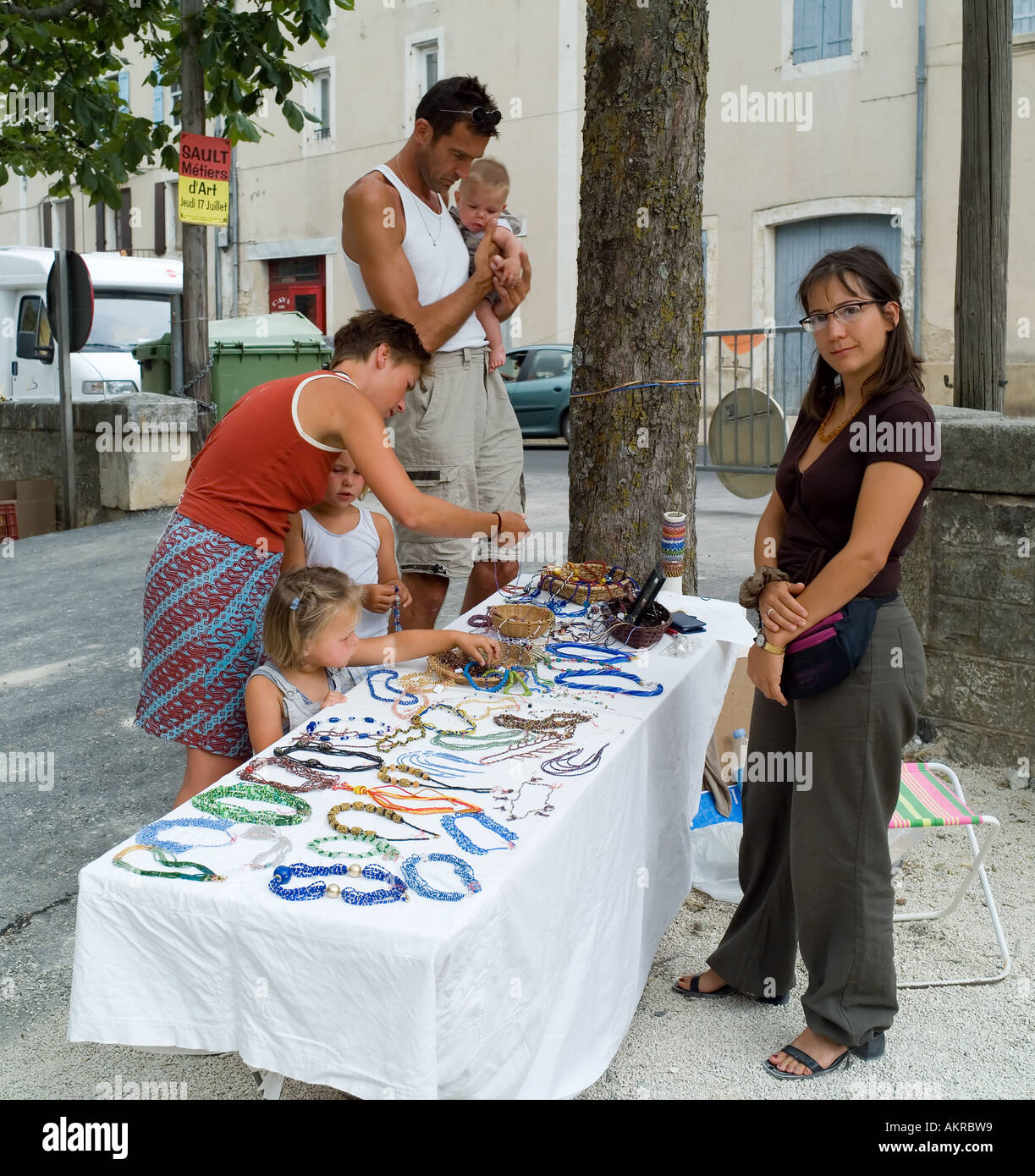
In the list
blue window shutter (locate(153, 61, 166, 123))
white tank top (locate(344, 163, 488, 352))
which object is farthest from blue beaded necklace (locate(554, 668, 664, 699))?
blue window shutter (locate(153, 61, 166, 123))

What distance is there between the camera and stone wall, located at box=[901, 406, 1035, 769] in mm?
4352

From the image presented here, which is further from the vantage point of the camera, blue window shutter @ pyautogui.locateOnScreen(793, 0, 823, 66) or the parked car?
the parked car

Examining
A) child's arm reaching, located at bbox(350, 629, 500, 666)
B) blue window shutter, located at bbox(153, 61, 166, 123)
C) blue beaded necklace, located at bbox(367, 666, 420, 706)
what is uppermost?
blue window shutter, located at bbox(153, 61, 166, 123)

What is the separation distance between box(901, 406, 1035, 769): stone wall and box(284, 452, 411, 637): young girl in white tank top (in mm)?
2088

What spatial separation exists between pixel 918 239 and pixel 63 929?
13539 mm

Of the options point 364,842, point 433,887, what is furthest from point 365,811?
point 433,887

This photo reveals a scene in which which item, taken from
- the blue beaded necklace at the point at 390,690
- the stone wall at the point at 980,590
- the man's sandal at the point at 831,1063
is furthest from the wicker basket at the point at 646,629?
the stone wall at the point at 980,590

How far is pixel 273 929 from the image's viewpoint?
1.88m

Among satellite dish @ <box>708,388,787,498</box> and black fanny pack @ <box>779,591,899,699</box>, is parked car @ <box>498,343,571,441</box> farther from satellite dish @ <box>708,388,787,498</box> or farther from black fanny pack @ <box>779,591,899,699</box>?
black fanny pack @ <box>779,591,899,699</box>

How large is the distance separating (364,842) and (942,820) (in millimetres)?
1637

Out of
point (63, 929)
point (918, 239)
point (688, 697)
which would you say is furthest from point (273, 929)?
point (918, 239)

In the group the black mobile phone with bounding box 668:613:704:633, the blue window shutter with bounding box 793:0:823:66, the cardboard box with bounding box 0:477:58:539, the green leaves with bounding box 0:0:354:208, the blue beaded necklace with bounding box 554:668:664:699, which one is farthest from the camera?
the blue window shutter with bounding box 793:0:823:66

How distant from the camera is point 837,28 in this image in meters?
14.8

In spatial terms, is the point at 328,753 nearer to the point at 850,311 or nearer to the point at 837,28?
the point at 850,311
